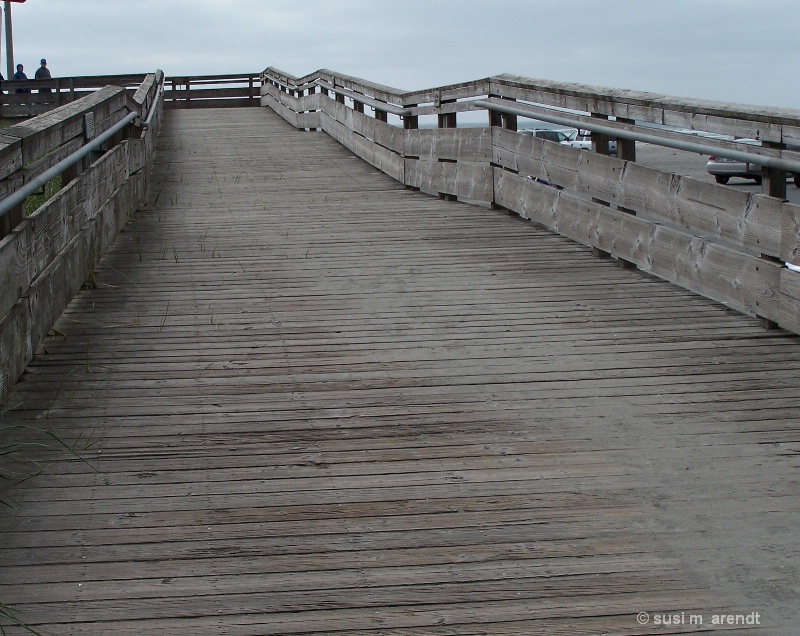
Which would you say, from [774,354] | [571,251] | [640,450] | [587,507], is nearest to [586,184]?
[571,251]

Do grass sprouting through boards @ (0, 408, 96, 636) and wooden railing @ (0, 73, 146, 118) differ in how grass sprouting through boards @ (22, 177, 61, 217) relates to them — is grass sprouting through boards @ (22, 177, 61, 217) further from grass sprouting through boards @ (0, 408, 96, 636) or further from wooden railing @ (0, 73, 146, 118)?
wooden railing @ (0, 73, 146, 118)

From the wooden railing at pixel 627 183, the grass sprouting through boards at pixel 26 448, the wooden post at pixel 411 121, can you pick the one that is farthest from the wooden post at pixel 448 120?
the grass sprouting through boards at pixel 26 448

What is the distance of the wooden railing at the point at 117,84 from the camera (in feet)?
101

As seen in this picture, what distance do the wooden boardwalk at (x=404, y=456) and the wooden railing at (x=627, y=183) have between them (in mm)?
216

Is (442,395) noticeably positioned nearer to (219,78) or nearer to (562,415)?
(562,415)

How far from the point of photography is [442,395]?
4871 millimetres

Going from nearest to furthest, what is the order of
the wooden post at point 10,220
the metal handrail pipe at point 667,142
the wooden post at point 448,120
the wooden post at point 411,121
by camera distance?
the wooden post at point 10,220 < the metal handrail pipe at point 667,142 < the wooden post at point 448,120 < the wooden post at point 411,121

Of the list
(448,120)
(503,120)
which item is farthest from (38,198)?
(503,120)

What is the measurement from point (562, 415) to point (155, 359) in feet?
6.71

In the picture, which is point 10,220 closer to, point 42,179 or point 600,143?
point 42,179

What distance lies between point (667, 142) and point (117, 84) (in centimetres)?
2765

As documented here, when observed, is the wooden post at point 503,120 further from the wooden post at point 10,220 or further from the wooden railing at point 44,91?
the wooden railing at point 44,91

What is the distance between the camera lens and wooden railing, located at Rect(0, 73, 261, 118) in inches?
1211

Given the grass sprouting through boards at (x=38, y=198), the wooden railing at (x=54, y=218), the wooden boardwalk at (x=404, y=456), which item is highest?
the wooden railing at (x=54, y=218)
